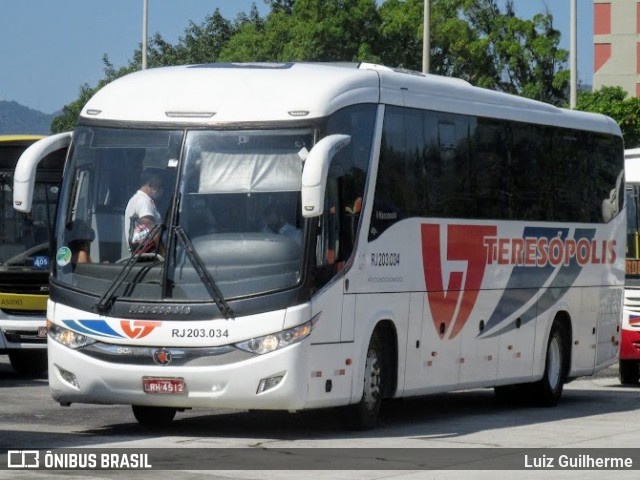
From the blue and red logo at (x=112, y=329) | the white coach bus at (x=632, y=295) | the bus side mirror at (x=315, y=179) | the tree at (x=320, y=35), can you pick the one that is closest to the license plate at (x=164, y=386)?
the blue and red logo at (x=112, y=329)

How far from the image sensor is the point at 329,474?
11.7 m

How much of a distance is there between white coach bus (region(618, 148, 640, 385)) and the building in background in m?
75.2

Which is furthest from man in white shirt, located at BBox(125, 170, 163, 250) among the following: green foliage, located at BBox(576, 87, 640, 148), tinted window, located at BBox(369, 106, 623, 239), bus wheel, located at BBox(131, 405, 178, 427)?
green foliage, located at BBox(576, 87, 640, 148)

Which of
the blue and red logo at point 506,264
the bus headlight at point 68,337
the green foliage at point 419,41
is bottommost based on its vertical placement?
the bus headlight at point 68,337

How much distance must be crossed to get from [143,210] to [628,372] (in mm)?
11715

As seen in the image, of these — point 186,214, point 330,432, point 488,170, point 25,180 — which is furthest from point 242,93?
point 488,170

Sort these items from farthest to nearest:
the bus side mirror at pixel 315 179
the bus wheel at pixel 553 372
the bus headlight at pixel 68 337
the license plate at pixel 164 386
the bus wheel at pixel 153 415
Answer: the bus wheel at pixel 553 372 < the bus wheel at pixel 153 415 < the bus headlight at pixel 68 337 < the license plate at pixel 164 386 < the bus side mirror at pixel 315 179

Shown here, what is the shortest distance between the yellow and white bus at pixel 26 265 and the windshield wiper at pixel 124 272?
Answer: 7511 mm

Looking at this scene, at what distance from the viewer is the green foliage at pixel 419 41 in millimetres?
72375

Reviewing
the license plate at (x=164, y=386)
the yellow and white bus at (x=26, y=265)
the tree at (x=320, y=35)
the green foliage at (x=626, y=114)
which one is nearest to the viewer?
the license plate at (x=164, y=386)

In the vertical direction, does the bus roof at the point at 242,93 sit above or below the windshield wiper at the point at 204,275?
above

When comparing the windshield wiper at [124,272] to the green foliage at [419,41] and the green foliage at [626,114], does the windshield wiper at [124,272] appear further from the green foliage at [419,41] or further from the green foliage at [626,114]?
the green foliage at [419,41]

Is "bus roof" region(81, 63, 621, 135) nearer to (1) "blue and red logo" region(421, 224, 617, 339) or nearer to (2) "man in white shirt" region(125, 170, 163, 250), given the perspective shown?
(2) "man in white shirt" region(125, 170, 163, 250)

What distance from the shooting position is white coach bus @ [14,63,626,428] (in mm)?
13875
